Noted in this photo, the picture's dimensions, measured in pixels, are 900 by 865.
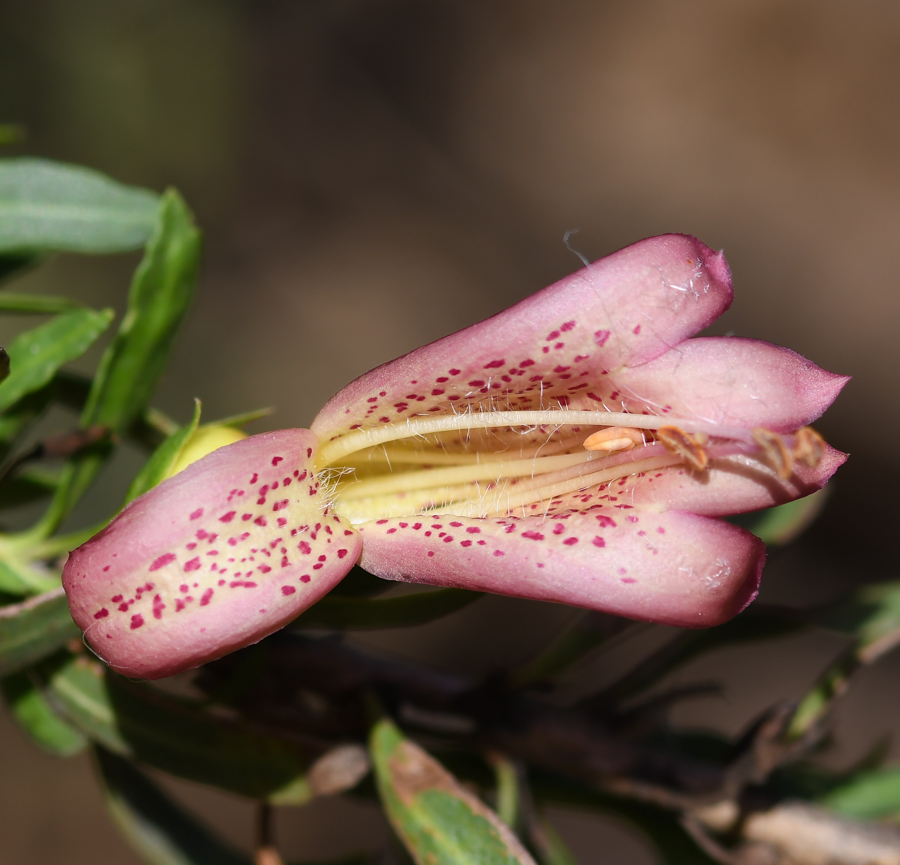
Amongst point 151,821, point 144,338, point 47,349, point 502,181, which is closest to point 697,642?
point 151,821

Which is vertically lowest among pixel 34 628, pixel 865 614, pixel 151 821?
pixel 151 821

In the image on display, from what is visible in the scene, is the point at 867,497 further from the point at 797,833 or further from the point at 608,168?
the point at 797,833

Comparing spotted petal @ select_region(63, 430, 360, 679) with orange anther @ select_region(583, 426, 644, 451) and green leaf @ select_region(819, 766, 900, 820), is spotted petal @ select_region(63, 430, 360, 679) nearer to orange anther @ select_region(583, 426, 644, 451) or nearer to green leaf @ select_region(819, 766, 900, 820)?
orange anther @ select_region(583, 426, 644, 451)

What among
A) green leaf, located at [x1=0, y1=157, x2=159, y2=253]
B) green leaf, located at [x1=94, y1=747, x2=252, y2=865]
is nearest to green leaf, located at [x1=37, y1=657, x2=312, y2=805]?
green leaf, located at [x1=94, y1=747, x2=252, y2=865]

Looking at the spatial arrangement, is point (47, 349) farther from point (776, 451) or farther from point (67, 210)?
point (776, 451)

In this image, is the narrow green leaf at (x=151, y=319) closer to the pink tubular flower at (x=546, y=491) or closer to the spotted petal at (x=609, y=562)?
the pink tubular flower at (x=546, y=491)

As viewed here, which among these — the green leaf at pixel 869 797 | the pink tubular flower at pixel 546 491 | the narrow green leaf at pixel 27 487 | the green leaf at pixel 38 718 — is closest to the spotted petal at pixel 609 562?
the pink tubular flower at pixel 546 491

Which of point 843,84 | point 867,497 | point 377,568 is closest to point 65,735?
point 377,568
